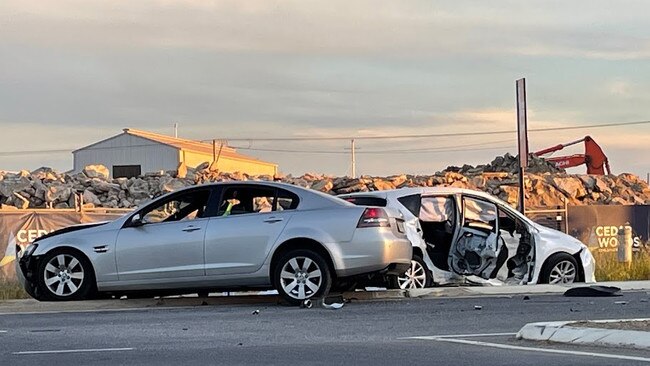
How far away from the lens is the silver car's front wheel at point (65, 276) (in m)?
14.5

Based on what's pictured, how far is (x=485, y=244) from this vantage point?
16266 mm

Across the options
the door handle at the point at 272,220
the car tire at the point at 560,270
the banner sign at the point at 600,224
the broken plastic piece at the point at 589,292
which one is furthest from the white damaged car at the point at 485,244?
the banner sign at the point at 600,224

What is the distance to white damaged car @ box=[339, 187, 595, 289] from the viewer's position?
16047mm

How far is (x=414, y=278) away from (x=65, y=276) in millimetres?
4550

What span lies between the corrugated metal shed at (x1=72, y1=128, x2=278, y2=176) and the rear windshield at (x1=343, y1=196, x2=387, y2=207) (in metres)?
41.6

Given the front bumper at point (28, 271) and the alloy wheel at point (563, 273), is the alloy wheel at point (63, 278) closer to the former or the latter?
the front bumper at point (28, 271)

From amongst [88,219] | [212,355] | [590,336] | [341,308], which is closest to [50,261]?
[341,308]

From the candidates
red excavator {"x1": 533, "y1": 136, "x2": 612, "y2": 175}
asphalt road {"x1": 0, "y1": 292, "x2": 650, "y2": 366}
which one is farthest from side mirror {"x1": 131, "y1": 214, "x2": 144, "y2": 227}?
red excavator {"x1": 533, "y1": 136, "x2": 612, "y2": 175}

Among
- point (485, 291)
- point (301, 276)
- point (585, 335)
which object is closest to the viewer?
point (585, 335)

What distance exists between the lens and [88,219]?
76.4 ft

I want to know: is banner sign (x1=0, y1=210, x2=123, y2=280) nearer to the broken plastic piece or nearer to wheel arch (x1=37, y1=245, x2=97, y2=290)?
wheel arch (x1=37, y1=245, x2=97, y2=290)

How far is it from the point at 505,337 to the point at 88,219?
14640 millimetres

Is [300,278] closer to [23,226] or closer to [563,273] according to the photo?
[563,273]

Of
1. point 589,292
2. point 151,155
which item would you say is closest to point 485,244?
point 589,292
